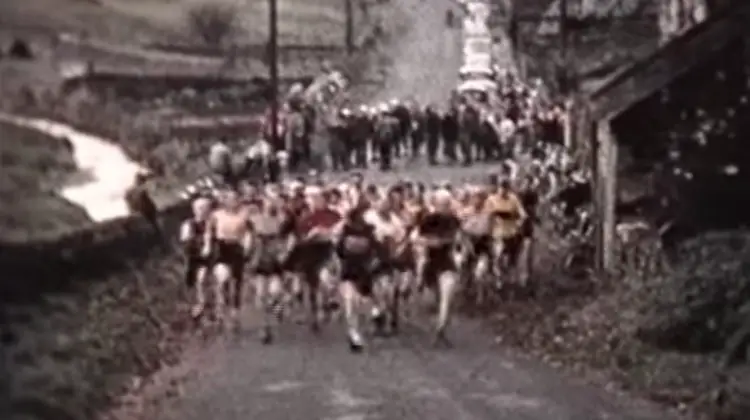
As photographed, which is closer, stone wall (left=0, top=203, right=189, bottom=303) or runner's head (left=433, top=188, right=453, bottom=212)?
stone wall (left=0, top=203, right=189, bottom=303)

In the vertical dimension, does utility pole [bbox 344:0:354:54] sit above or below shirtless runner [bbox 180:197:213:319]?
above

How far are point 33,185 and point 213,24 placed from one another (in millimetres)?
549

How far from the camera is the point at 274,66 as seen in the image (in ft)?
9.70

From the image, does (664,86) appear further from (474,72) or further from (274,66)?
(274,66)

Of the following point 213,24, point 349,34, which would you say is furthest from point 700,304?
point 213,24

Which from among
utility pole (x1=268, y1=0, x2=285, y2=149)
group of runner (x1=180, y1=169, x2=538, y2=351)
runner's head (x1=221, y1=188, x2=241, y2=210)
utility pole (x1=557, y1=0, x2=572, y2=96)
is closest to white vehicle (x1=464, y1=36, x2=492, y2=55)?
utility pole (x1=557, y1=0, x2=572, y2=96)

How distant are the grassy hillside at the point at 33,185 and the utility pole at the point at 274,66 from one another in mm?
460

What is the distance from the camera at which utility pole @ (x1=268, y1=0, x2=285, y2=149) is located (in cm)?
295

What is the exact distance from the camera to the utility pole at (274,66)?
2953 millimetres

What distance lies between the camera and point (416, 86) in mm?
3000

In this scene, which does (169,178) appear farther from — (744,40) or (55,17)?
(744,40)

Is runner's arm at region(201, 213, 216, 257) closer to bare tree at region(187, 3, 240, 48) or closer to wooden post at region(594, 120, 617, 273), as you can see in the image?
bare tree at region(187, 3, 240, 48)

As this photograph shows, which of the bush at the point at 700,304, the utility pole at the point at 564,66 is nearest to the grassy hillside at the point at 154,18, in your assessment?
the utility pole at the point at 564,66

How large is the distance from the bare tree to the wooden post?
0.89m
